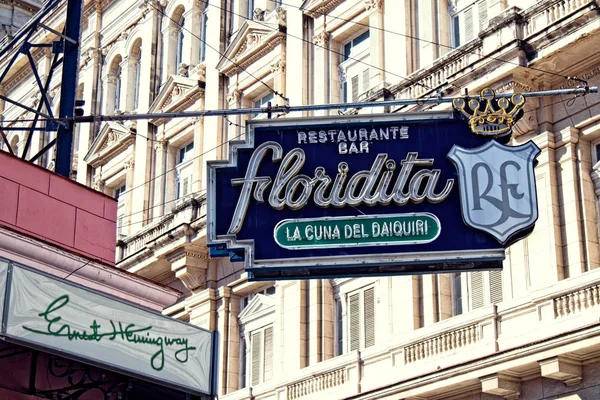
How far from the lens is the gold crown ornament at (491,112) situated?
1488 cm

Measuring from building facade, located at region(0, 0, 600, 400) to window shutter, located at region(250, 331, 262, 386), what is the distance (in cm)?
6

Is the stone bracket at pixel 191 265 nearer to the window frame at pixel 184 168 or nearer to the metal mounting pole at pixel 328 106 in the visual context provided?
the window frame at pixel 184 168

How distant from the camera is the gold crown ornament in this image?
1488 cm

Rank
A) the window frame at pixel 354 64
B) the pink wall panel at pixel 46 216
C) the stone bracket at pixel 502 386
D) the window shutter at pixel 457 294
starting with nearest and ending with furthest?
the pink wall panel at pixel 46 216, the stone bracket at pixel 502 386, the window shutter at pixel 457 294, the window frame at pixel 354 64

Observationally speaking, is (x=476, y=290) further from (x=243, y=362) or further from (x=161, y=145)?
(x=161, y=145)

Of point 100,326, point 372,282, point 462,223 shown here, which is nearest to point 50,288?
point 100,326

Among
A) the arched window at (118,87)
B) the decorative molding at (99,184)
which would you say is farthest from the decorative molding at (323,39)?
the decorative molding at (99,184)

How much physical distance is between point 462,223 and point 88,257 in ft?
18.1

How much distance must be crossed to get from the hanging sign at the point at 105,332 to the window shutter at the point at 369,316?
1280cm

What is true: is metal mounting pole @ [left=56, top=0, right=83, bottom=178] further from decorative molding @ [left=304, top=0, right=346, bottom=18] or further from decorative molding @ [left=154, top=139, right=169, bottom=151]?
decorative molding @ [left=154, top=139, right=169, bottom=151]

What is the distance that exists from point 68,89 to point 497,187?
828 cm

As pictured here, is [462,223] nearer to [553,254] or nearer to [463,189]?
[463,189]

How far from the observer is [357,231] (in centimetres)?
1444

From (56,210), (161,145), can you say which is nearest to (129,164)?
(161,145)
